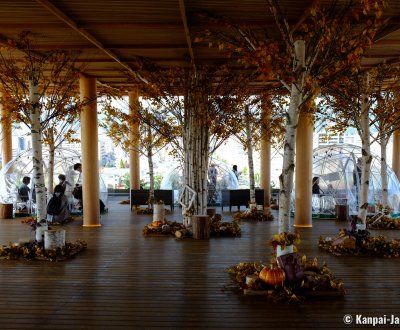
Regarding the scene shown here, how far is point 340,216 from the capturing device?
14383mm

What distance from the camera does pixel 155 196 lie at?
17406 millimetres

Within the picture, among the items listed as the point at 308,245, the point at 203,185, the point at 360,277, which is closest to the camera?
the point at 360,277

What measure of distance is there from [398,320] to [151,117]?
1116 cm

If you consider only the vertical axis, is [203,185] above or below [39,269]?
above

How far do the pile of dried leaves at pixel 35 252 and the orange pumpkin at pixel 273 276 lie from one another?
4.30m

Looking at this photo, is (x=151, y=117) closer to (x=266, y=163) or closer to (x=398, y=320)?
(x=266, y=163)

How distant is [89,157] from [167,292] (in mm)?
7713

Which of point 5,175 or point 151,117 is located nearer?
point 151,117

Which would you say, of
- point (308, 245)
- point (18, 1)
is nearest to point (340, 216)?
point (308, 245)

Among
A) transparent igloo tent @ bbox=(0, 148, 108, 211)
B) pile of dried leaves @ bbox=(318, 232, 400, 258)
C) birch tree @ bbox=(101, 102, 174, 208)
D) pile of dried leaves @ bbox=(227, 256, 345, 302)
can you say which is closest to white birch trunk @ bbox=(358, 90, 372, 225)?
pile of dried leaves @ bbox=(318, 232, 400, 258)

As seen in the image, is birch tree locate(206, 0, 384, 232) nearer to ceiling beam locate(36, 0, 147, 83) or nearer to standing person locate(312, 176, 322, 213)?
ceiling beam locate(36, 0, 147, 83)

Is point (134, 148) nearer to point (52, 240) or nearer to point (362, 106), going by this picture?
point (52, 240)

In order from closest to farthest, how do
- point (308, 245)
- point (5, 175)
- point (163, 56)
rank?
point (308, 245)
point (163, 56)
point (5, 175)

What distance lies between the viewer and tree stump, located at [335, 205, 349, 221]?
47.1ft
